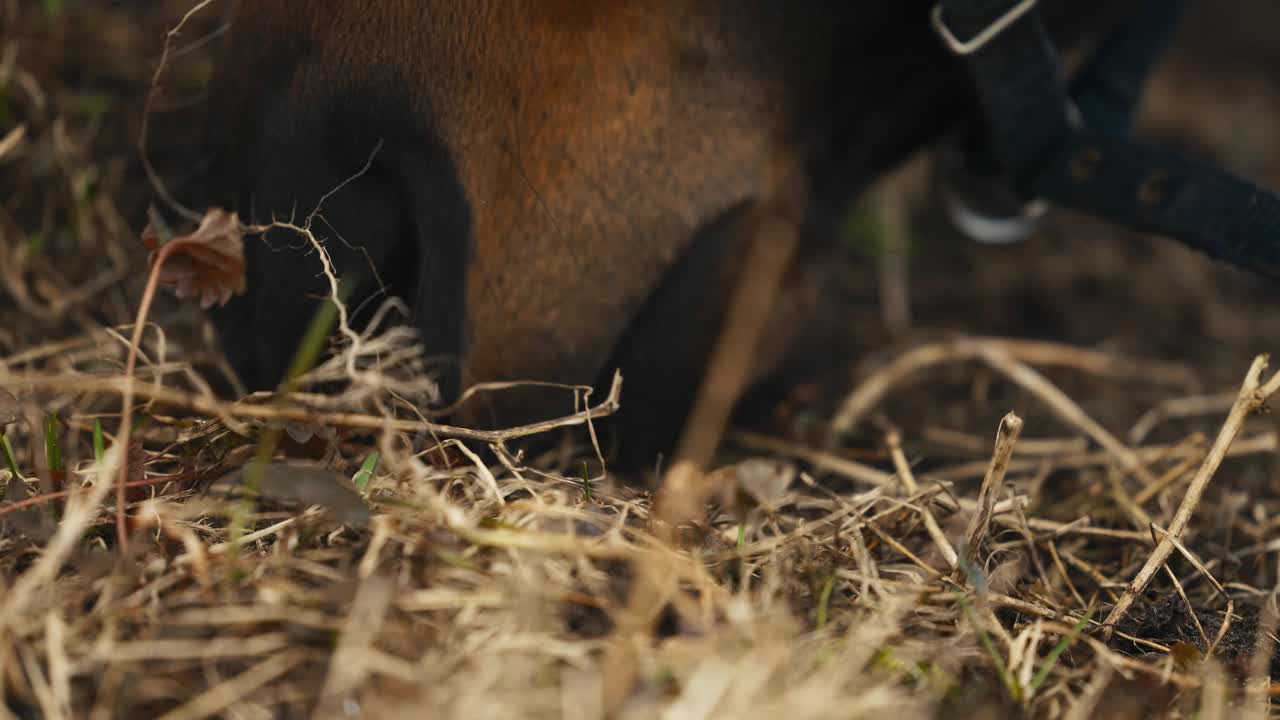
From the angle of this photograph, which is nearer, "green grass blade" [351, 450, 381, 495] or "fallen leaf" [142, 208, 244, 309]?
"green grass blade" [351, 450, 381, 495]

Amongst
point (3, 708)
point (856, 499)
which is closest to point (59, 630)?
point (3, 708)

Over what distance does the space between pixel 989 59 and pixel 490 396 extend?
593 millimetres

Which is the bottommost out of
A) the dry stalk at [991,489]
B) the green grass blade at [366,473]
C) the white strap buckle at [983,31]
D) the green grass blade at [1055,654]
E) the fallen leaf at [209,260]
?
the green grass blade at [1055,654]

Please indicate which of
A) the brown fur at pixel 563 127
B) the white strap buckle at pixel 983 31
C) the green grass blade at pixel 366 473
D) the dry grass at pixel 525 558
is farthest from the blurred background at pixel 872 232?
the white strap buckle at pixel 983 31

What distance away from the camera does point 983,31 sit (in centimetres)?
92

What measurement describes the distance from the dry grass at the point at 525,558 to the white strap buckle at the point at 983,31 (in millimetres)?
392

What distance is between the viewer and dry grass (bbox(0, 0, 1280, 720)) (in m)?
0.53

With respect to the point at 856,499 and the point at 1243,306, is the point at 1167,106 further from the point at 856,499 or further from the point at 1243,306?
the point at 856,499

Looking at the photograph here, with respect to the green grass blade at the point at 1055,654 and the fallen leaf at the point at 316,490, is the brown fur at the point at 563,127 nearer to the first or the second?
the fallen leaf at the point at 316,490

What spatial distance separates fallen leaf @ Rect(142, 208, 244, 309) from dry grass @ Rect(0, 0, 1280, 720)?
7 cm

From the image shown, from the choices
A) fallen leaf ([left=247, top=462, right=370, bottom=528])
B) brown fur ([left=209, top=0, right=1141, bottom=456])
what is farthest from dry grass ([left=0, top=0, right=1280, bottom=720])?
brown fur ([left=209, top=0, right=1141, bottom=456])

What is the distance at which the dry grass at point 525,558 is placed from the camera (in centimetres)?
53

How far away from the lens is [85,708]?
52cm

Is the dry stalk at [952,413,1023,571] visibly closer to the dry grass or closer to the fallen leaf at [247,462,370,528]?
the dry grass
